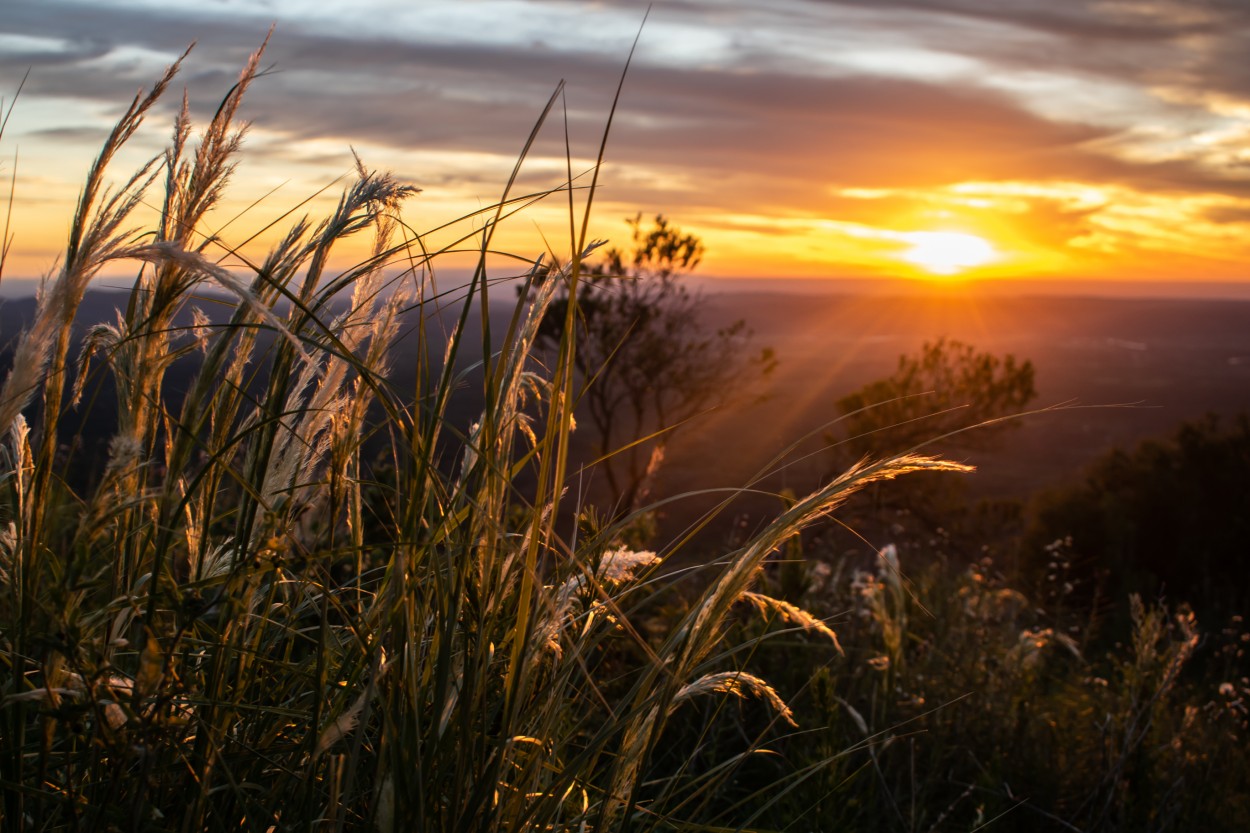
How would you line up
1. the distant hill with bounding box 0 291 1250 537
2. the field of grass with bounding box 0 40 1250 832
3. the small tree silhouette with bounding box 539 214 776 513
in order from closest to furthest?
the field of grass with bounding box 0 40 1250 832 → the distant hill with bounding box 0 291 1250 537 → the small tree silhouette with bounding box 539 214 776 513

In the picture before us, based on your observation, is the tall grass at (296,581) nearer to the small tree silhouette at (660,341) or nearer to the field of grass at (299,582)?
the field of grass at (299,582)

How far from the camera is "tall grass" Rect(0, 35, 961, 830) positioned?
3.99 feet

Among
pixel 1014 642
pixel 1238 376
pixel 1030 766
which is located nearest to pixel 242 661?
pixel 1030 766

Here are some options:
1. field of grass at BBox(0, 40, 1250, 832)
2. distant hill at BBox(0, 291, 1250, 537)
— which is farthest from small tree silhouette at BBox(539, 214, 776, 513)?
field of grass at BBox(0, 40, 1250, 832)

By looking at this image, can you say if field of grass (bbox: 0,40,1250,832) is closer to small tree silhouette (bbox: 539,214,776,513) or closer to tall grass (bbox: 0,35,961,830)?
tall grass (bbox: 0,35,961,830)

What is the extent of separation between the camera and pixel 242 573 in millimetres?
1294

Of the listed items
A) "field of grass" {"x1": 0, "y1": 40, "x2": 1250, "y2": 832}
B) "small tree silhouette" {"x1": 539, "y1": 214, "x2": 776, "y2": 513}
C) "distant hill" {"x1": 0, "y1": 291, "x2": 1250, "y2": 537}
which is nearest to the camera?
"field of grass" {"x1": 0, "y1": 40, "x2": 1250, "y2": 832}

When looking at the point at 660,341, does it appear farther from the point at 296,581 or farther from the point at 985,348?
the point at 985,348

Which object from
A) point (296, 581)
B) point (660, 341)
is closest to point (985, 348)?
point (660, 341)

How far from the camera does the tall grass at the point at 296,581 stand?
1216 mm

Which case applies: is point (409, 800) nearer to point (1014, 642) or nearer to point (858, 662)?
point (858, 662)

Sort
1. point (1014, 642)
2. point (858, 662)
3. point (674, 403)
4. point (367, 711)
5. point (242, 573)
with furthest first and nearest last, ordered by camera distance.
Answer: point (674, 403)
point (1014, 642)
point (858, 662)
point (242, 573)
point (367, 711)

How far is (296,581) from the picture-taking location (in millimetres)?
1415

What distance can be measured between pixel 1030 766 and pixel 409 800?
8.95 ft
